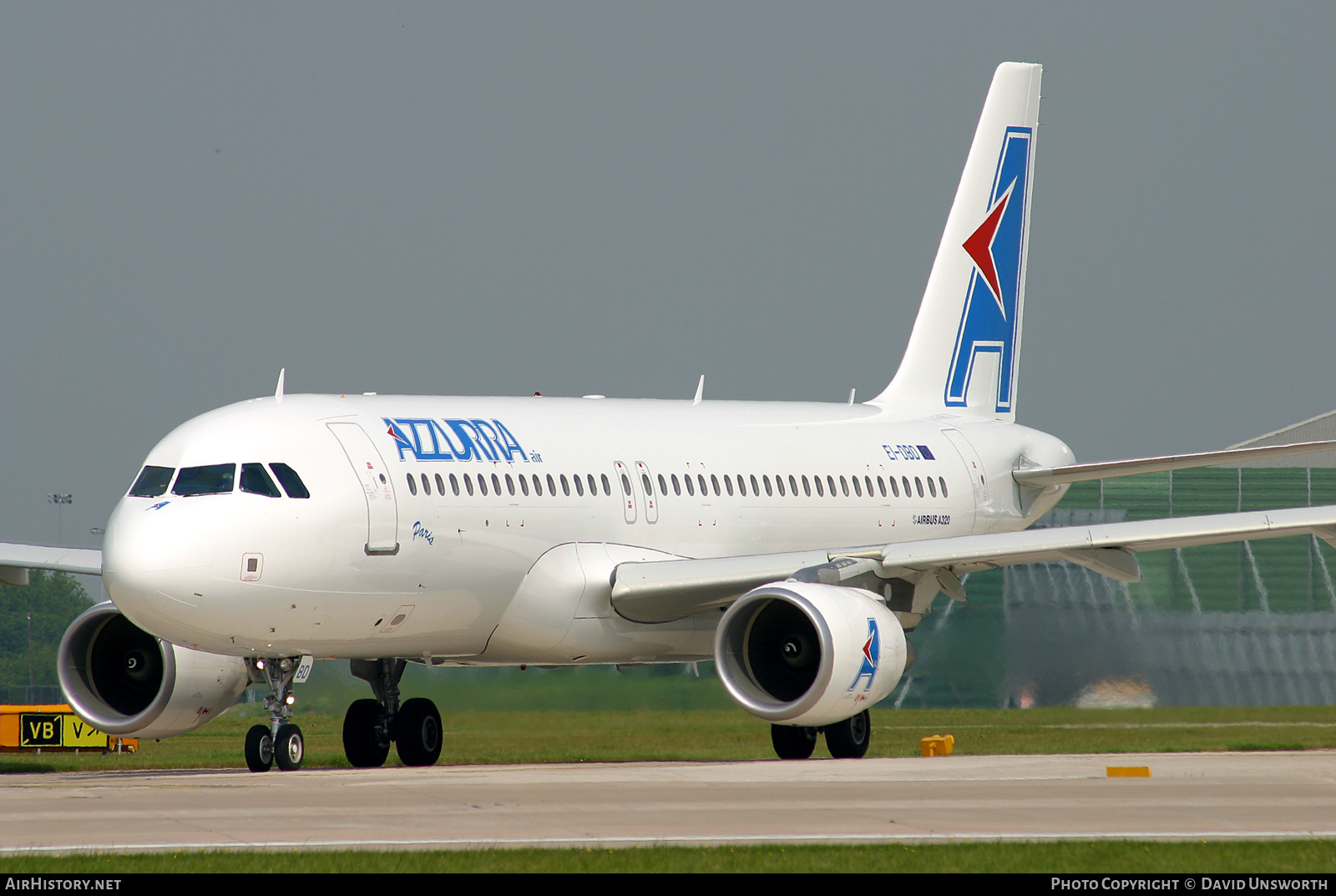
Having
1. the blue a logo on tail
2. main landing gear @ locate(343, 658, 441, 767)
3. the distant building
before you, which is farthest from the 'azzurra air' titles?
the distant building

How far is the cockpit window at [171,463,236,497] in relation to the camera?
61.2ft

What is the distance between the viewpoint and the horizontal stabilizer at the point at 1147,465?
77.6ft

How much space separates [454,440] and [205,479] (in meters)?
3.10

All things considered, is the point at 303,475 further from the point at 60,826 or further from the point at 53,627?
the point at 53,627

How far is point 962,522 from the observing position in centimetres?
2759

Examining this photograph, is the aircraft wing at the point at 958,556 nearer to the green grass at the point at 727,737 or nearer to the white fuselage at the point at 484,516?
the white fuselage at the point at 484,516

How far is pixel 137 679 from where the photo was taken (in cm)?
2194

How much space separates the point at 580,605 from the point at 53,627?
73896 mm

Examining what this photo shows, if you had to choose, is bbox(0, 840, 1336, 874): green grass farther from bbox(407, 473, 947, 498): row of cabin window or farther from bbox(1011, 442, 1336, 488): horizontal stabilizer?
bbox(1011, 442, 1336, 488): horizontal stabilizer

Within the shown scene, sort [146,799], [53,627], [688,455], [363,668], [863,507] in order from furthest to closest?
[53,627] < [863,507] < [688,455] < [363,668] < [146,799]

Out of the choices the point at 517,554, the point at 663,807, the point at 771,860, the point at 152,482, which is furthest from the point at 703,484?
the point at 771,860

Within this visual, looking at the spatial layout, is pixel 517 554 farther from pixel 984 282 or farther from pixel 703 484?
pixel 984 282

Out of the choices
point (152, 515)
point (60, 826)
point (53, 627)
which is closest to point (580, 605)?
point (152, 515)

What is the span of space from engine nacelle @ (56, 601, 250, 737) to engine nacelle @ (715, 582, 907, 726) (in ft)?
17.9
